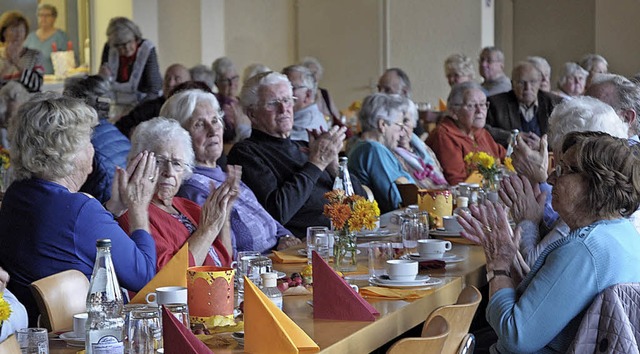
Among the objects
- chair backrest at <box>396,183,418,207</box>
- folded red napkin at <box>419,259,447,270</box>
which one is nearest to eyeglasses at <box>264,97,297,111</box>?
chair backrest at <box>396,183,418,207</box>

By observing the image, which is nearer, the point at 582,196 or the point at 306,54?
the point at 582,196

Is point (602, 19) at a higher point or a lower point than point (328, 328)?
higher

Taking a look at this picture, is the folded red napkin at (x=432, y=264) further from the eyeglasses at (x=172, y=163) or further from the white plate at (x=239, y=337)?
the white plate at (x=239, y=337)

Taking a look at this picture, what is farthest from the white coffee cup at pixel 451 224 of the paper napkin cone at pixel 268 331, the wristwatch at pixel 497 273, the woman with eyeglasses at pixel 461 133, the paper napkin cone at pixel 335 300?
the woman with eyeglasses at pixel 461 133

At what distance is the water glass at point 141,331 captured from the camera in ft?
7.24

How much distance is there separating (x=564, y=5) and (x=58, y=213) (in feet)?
38.5

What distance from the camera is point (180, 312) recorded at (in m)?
2.35

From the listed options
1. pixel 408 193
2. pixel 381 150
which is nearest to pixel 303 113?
pixel 381 150

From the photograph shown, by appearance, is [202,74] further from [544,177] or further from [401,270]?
[401,270]

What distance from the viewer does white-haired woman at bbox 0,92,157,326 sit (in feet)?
9.89

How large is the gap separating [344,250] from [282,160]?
147cm

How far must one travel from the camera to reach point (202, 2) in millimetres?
11914

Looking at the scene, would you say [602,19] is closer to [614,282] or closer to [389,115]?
[389,115]

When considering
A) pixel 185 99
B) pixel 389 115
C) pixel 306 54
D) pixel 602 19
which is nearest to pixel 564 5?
pixel 602 19
